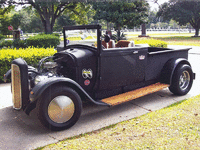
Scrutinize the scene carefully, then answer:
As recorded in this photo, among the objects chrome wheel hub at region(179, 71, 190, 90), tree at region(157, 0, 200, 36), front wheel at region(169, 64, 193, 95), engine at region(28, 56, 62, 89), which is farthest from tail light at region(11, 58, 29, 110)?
tree at region(157, 0, 200, 36)

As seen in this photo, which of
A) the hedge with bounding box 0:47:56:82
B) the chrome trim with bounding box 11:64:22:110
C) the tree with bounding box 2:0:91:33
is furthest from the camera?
the tree with bounding box 2:0:91:33

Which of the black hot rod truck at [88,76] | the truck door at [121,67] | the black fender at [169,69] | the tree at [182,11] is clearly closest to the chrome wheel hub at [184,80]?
the black hot rod truck at [88,76]

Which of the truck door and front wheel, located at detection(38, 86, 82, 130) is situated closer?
front wheel, located at detection(38, 86, 82, 130)

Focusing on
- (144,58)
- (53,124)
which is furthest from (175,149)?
(144,58)

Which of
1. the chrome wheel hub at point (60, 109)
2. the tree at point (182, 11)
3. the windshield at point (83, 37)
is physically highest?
the tree at point (182, 11)

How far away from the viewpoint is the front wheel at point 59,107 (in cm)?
359

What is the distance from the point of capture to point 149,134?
3.58 m

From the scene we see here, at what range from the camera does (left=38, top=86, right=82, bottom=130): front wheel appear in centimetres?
359

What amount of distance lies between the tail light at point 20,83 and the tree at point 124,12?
64.5 feet

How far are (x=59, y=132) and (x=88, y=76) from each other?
47.8 inches

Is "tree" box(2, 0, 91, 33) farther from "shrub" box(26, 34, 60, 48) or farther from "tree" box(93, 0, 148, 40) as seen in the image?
"shrub" box(26, 34, 60, 48)

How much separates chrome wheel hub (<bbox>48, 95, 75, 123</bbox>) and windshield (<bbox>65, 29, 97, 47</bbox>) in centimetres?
132

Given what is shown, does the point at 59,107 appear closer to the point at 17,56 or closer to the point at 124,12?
the point at 17,56

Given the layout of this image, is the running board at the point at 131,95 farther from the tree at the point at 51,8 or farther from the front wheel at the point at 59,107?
the tree at the point at 51,8
